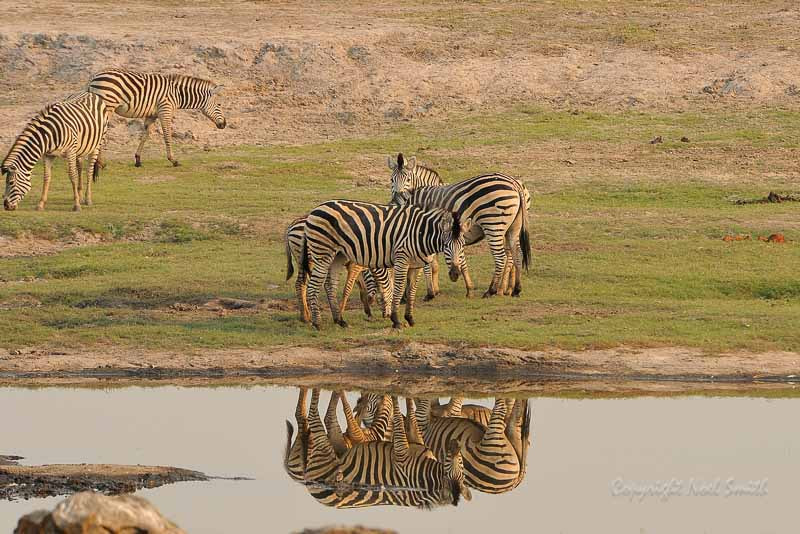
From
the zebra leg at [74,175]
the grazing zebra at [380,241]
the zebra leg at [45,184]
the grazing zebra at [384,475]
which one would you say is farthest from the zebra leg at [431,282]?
the zebra leg at [45,184]

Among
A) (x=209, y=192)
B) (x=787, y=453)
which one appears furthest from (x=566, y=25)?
(x=787, y=453)

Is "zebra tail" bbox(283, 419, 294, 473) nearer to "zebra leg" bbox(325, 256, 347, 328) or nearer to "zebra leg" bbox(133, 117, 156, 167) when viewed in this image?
"zebra leg" bbox(325, 256, 347, 328)

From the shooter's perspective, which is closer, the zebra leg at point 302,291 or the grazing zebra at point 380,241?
the grazing zebra at point 380,241

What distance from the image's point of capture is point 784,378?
16875 millimetres

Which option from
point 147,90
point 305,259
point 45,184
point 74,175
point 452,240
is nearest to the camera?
point 452,240

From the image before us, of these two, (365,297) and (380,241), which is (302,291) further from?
(380,241)

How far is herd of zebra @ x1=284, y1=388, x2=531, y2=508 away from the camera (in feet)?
41.9

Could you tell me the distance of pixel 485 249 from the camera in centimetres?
2355

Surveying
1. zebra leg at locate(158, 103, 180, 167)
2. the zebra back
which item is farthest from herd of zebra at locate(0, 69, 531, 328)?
zebra leg at locate(158, 103, 180, 167)

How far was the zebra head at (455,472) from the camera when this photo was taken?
502 inches

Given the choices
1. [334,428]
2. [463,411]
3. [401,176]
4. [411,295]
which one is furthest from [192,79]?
[334,428]

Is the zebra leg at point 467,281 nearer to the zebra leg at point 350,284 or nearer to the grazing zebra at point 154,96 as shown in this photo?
the zebra leg at point 350,284

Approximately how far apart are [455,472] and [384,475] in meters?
0.63

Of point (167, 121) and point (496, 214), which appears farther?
point (167, 121)
